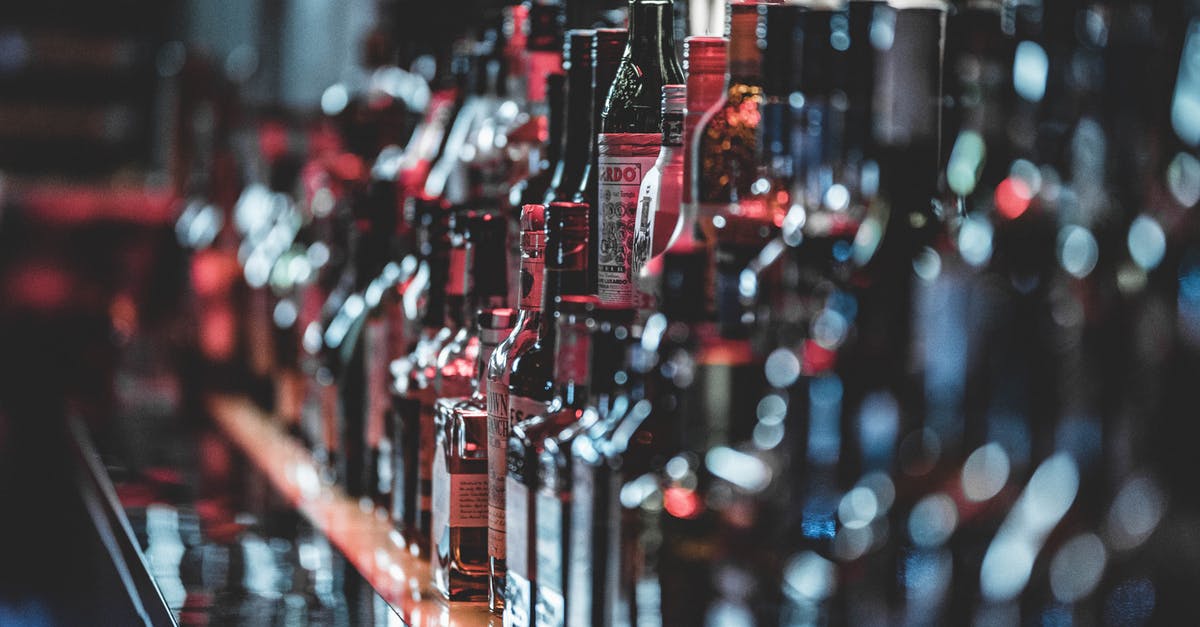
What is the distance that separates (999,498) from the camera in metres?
0.65

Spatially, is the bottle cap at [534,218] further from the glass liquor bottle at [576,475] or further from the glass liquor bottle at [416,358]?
the glass liquor bottle at [416,358]

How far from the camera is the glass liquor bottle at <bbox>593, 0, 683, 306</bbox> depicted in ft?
3.25

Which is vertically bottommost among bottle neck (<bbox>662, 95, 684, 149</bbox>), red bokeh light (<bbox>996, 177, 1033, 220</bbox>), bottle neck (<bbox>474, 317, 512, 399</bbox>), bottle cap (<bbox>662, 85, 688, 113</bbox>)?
bottle neck (<bbox>474, 317, 512, 399</bbox>)

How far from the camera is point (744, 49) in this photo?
85 cm

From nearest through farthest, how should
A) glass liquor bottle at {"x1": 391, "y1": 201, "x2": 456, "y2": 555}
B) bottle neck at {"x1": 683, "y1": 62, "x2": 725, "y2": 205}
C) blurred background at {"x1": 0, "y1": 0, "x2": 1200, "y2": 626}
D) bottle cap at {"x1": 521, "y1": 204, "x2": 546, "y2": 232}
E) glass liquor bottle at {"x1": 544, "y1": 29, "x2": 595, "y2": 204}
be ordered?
blurred background at {"x1": 0, "y1": 0, "x2": 1200, "y2": 626}
bottle neck at {"x1": 683, "y1": 62, "x2": 725, "y2": 205}
bottle cap at {"x1": 521, "y1": 204, "x2": 546, "y2": 232}
glass liquor bottle at {"x1": 544, "y1": 29, "x2": 595, "y2": 204}
glass liquor bottle at {"x1": 391, "y1": 201, "x2": 456, "y2": 555}

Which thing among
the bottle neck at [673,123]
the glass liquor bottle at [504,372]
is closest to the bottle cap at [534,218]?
the glass liquor bottle at [504,372]

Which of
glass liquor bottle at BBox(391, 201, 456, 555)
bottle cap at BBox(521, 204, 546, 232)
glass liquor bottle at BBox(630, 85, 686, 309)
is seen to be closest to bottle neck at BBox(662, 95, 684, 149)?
glass liquor bottle at BBox(630, 85, 686, 309)

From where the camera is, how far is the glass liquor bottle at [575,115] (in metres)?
1.07

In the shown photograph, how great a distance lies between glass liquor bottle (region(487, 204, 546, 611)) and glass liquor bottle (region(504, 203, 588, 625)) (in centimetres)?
1

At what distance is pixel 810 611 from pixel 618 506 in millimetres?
141

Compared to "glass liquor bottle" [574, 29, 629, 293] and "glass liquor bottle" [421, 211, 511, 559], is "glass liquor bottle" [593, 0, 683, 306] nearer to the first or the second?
"glass liquor bottle" [574, 29, 629, 293]

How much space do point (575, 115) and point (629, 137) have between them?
0.11 m

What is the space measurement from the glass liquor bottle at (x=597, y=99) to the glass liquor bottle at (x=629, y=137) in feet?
0.07

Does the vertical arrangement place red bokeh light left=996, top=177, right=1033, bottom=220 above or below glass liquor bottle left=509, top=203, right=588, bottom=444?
above
